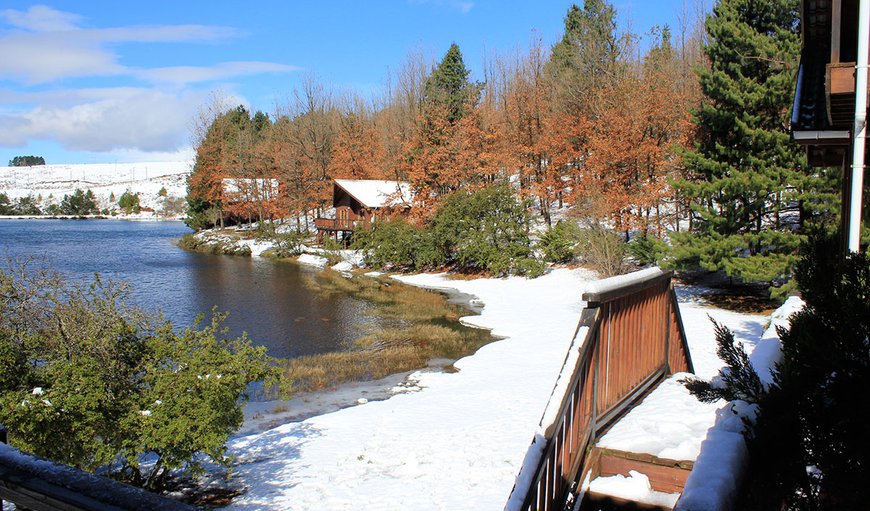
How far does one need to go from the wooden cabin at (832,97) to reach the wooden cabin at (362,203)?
32.1 meters

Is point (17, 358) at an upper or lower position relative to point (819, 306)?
lower

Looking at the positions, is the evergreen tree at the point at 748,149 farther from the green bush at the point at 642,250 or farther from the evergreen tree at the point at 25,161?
the evergreen tree at the point at 25,161

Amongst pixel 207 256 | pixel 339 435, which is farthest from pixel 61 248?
pixel 339 435

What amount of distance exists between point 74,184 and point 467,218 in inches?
6080

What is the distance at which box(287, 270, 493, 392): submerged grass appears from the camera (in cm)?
1420

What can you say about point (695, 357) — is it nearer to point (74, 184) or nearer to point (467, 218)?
point (467, 218)

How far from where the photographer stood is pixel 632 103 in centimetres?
2920

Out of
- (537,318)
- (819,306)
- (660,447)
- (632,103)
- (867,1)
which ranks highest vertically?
(632,103)

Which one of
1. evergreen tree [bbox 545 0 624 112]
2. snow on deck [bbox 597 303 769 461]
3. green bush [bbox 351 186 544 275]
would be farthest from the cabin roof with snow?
snow on deck [bbox 597 303 769 461]

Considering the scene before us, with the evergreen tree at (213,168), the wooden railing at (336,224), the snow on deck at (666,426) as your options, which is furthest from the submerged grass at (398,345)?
the evergreen tree at (213,168)

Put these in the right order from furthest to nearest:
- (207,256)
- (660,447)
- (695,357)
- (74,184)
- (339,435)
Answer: (74,184) → (207,256) → (695,357) → (339,435) → (660,447)

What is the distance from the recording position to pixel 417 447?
8.55 metres

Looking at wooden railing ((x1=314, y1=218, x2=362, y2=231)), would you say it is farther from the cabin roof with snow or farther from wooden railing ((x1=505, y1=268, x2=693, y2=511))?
wooden railing ((x1=505, y1=268, x2=693, y2=511))

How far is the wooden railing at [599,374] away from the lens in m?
3.67
